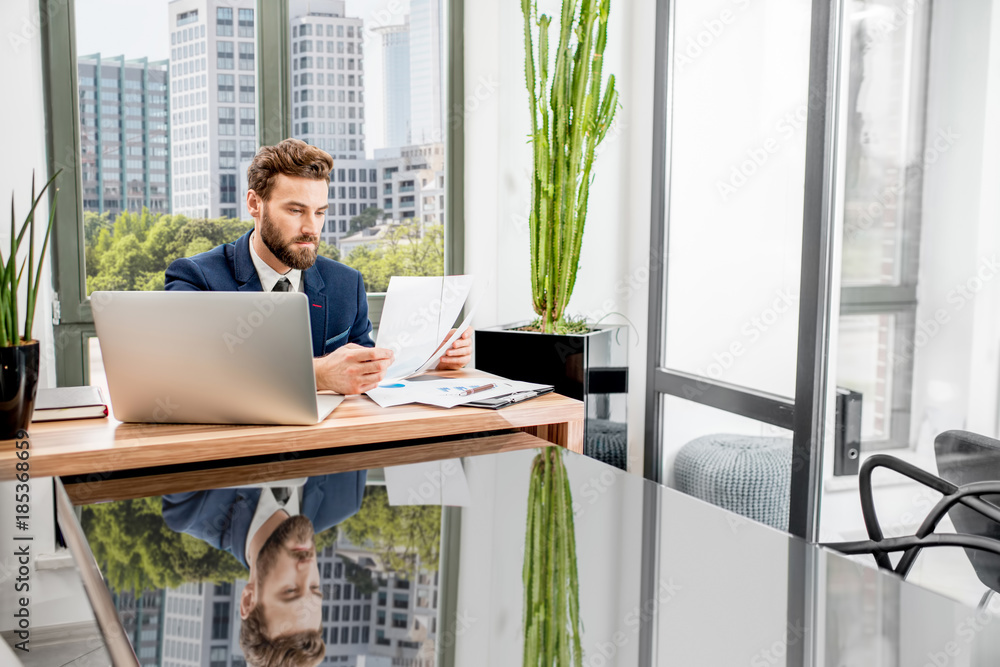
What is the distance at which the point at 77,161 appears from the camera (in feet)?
9.85

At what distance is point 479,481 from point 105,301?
2.46 feet

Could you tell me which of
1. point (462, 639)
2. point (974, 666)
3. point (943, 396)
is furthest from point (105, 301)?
point (943, 396)

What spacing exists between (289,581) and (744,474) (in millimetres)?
2359

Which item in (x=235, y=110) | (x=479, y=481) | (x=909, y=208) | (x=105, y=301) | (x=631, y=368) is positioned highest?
(x=235, y=110)

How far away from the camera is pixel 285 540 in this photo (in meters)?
0.66

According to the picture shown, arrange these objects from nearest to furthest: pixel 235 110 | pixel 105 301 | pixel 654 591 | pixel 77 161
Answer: pixel 654 591, pixel 105 301, pixel 77 161, pixel 235 110

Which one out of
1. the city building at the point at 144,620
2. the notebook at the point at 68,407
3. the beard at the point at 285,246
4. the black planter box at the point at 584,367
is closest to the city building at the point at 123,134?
the beard at the point at 285,246

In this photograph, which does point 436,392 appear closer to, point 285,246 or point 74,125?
point 285,246

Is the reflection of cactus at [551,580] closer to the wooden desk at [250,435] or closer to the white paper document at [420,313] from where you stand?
the wooden desk at [250,435]

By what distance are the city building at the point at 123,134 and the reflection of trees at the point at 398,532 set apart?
2.76m

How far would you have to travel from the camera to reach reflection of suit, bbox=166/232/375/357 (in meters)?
2.04

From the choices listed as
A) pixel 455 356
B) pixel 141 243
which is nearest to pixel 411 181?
pixel 141 243

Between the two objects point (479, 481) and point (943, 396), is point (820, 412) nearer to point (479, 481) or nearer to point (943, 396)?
point (943, 396)

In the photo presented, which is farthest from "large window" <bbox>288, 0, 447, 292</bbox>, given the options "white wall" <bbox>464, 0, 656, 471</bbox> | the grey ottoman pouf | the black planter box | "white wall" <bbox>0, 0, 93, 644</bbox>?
the grey ottoman pouf
